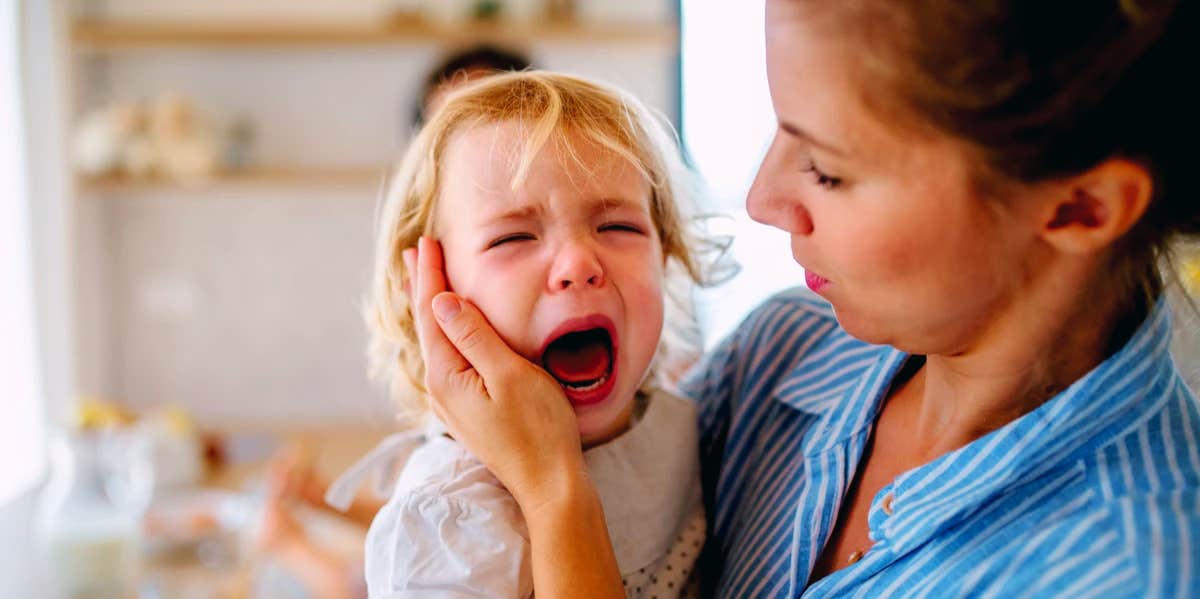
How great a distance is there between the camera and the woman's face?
699 mm

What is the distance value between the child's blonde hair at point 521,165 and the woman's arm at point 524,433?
0.15 m

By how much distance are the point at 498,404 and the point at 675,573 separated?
11.2 inches

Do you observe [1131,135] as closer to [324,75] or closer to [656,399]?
[656,399]

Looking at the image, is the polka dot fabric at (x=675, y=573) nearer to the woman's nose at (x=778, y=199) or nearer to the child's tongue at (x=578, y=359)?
the child's tongue at (x=578, y=359)

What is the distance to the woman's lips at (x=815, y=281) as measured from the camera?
82 cm

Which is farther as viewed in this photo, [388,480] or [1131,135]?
[388,480]

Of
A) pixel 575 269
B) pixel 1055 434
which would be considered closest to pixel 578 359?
pixel 575 269

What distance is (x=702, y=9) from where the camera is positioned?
149 inches

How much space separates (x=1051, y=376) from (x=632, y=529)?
17.3 inches

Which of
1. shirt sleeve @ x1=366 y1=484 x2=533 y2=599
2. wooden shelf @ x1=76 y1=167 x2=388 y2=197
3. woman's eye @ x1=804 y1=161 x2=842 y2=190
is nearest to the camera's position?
woman's eye @ x1=804 y1=161 x2=842 y2=190

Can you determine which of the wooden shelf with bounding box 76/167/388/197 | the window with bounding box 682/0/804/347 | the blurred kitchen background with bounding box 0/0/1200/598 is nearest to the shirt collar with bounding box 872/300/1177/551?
the blurred kitchen background with bounding box 0/0/1200/598

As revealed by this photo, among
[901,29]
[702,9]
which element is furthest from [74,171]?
[901,29]

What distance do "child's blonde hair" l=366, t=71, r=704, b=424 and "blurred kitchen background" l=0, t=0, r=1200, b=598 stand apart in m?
1.69

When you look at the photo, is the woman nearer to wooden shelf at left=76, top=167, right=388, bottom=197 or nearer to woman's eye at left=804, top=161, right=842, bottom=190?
woman's eye at left=804, top=161, right=842, bottom=190
